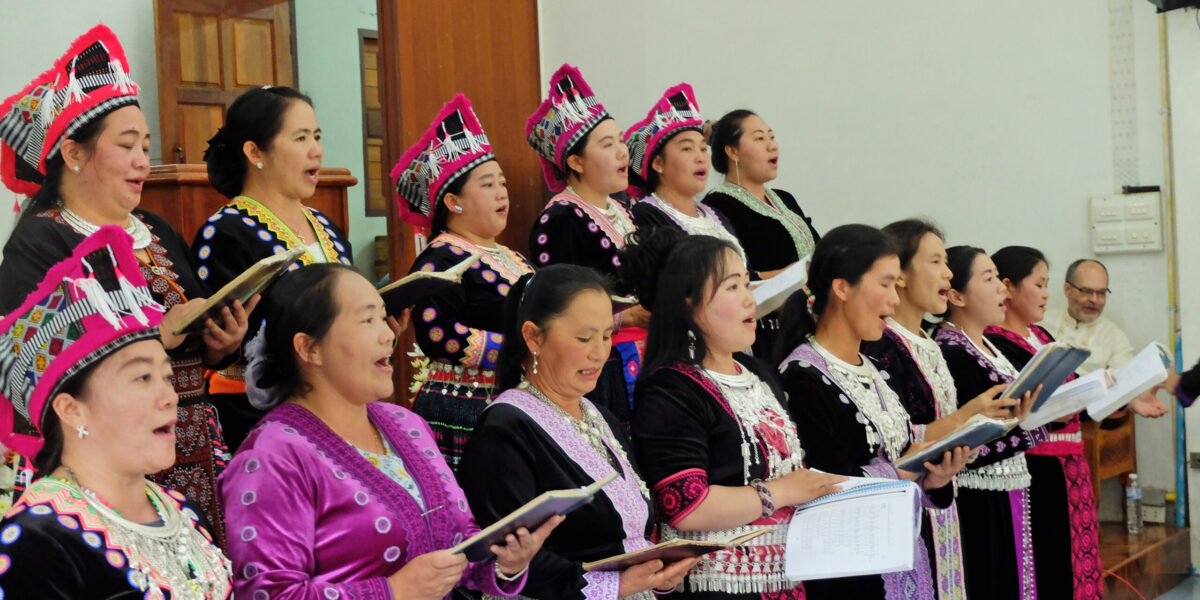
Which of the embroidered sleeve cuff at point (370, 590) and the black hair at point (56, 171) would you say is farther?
the black hair at point (56, 171)

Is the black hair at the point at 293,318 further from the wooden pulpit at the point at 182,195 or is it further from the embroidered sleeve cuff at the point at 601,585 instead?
the wooden pulpit at the point at 182,195

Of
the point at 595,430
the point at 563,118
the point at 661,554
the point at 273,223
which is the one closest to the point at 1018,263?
the point at 563,118

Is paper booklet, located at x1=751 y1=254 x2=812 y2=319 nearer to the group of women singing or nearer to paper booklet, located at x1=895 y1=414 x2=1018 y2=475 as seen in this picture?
the group of women singing

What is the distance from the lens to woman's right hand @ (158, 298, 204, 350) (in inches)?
86.1

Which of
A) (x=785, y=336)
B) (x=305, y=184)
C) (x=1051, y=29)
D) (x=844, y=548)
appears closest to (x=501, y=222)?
(x=305, y=184)

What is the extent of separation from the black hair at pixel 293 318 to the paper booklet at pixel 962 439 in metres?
1.42

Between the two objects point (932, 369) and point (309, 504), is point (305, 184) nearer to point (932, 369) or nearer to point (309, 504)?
point (309, 504)

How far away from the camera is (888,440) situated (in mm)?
2971

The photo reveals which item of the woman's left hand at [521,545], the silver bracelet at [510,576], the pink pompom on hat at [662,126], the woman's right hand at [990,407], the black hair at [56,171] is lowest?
the silver bracelet at [510,576]

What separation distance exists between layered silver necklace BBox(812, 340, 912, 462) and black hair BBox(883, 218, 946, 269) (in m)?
0.56

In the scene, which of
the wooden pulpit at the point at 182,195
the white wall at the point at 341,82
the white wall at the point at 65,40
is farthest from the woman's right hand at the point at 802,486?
the white wall at the point at 341,82

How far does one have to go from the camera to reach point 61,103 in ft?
7.82

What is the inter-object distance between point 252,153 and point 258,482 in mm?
1245

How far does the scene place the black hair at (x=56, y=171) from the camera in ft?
7.85
